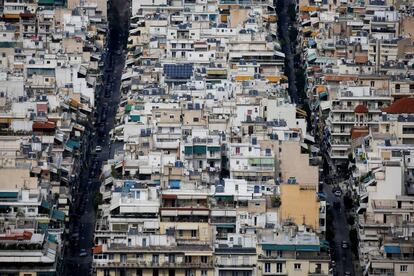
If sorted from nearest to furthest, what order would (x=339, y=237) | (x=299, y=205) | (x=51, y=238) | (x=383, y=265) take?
(x=383, y=265) < (x=51, y=238) < (x=299, y=205) < (x=339, y=237)

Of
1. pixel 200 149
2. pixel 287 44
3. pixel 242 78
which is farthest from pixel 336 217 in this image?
pixel 287 44

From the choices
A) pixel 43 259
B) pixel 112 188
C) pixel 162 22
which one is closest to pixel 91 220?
pixel 112 188

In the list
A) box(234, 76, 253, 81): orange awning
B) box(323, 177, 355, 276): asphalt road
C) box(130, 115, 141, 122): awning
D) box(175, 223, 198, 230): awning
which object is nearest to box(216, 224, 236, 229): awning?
box(175, 223, 198, 230): awning

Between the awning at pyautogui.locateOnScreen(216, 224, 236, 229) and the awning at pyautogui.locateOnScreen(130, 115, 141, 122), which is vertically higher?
the awning at pyautogui.locateOnScreen(130, 115, 141, 122)

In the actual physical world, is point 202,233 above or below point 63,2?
below

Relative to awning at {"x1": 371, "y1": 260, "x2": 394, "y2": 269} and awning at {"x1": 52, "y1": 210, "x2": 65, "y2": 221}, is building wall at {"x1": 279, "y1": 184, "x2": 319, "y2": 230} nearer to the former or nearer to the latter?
awning at {"x1": 371, "y1": 260, "x2": 394, "y2": 269}

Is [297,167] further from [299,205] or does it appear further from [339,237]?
[299,205]

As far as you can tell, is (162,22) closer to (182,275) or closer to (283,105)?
(283,105)

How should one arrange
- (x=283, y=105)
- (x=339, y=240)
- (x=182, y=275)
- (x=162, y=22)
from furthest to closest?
(x=162, y=22)
(x=283, y=105)
(x=339, y=240)
(x=182, y=275)
